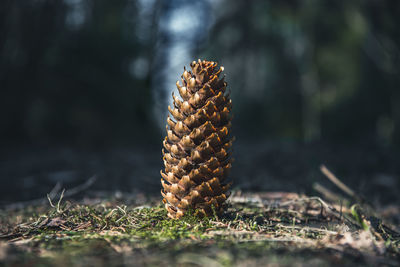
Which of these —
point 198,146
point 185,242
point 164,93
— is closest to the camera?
point 185,242

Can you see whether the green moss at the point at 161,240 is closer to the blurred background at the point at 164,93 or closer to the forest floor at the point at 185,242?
the forest floor at the point at 185,242

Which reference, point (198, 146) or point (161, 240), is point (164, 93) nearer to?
point (198, 146)

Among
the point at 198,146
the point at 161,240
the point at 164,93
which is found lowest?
the point at 161,240

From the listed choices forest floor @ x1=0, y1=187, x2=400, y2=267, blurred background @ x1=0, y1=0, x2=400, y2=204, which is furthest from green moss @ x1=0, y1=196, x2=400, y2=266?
blurred background @ x1=0, y1=0, x2=400, y2=204

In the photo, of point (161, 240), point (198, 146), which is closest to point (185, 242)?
point (161, 240)

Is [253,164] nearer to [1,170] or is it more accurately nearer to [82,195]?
[82,195]

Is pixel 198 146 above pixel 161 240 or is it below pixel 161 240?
above
